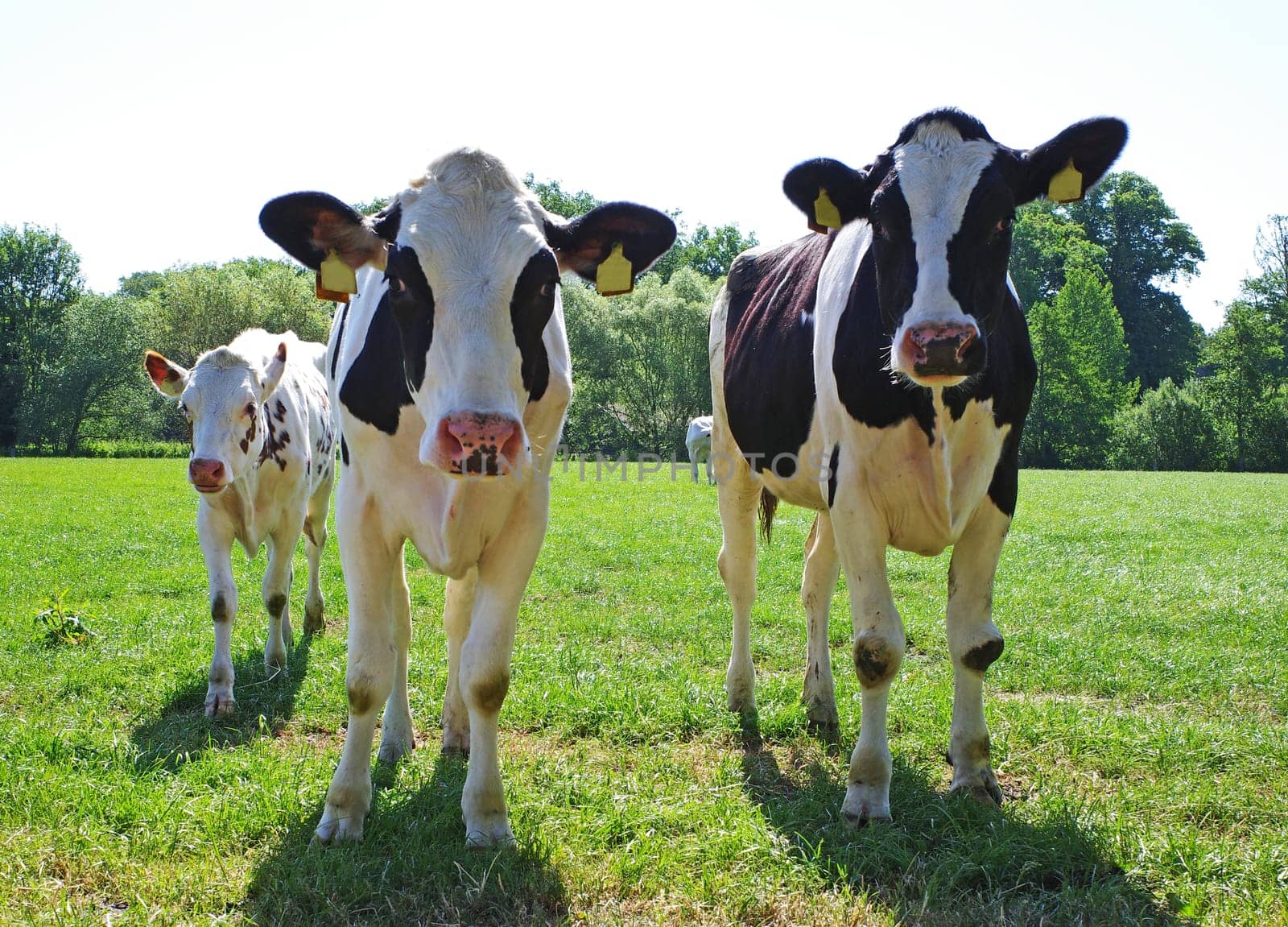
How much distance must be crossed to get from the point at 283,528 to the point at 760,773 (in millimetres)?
4158

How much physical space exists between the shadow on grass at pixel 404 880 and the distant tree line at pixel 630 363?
144 feet

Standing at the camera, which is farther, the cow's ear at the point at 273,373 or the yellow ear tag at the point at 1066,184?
the cow's ear at the point at 273,373

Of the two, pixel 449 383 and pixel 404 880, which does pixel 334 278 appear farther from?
pixel 404 880

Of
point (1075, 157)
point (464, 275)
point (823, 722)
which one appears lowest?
point (823, 722)

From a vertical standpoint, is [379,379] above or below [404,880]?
above

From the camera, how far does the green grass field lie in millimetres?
3186

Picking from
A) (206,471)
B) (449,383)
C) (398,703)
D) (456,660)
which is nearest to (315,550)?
(206,471)

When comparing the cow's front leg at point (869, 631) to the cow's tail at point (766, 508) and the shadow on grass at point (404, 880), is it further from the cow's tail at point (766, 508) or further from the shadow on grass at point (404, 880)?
the cow's tail at point (766, 508)

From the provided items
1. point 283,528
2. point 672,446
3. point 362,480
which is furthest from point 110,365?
point 362,480

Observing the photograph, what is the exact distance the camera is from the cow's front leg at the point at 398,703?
4.74 m

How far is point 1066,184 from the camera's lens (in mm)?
4164

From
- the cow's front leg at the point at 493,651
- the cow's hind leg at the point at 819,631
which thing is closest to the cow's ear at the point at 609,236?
the cow's front leg at the point at 493,651

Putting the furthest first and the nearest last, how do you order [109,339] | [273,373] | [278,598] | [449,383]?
[109,339]
[273,373]
[278,598]
[449,383]

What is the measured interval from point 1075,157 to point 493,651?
3350mm
